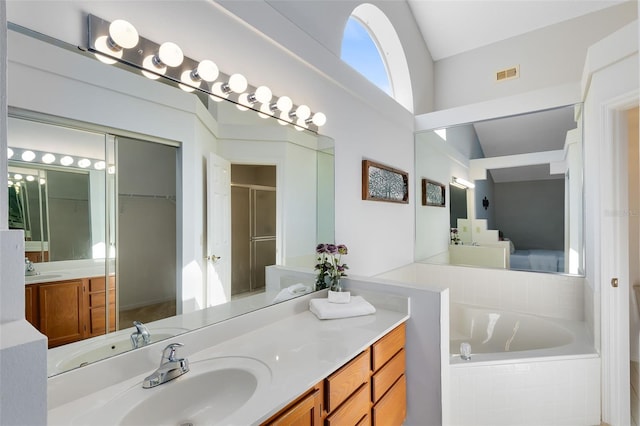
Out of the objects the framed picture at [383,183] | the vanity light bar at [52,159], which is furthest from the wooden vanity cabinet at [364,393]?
the framed picture at [383,183]

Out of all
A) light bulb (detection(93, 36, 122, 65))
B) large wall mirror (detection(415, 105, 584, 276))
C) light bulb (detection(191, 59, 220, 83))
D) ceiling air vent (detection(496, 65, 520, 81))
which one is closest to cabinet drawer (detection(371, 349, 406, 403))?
light bulb (detection(191, 59, 220, 83))

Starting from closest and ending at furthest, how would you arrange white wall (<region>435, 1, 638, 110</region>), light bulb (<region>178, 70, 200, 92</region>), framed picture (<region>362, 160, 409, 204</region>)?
light bulb (<region>178, 70, 200, 92</region>), framed picture (<region>362, 160, 409, 204</region>), white wall (<region>435, 1, 638, 110</region>)

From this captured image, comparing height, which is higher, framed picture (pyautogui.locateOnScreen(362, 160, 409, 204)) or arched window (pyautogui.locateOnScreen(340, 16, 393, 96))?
arched window (pyautogui.locateOnScreen(340, 16, 393, 96))


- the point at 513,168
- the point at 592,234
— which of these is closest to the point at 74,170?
the point at 592,234

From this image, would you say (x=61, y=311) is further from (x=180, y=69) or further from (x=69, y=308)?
(x=180, y=69)

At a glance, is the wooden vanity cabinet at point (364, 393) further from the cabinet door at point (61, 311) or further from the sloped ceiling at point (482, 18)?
the sloped ceiling at point (482, 18)

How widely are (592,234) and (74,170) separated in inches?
118

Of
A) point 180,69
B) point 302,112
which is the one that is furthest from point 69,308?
point 302,112

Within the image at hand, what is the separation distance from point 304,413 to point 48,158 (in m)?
1.14

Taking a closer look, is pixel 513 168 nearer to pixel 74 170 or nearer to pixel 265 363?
pixel 265 363

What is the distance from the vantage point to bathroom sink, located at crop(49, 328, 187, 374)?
96 centimetres

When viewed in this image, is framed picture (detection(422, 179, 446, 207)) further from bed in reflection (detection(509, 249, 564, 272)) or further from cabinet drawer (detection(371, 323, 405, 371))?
cabinet drawer (detection(371, 323, 405, 371))

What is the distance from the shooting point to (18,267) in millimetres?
562

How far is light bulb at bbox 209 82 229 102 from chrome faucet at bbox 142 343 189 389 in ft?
3.47
